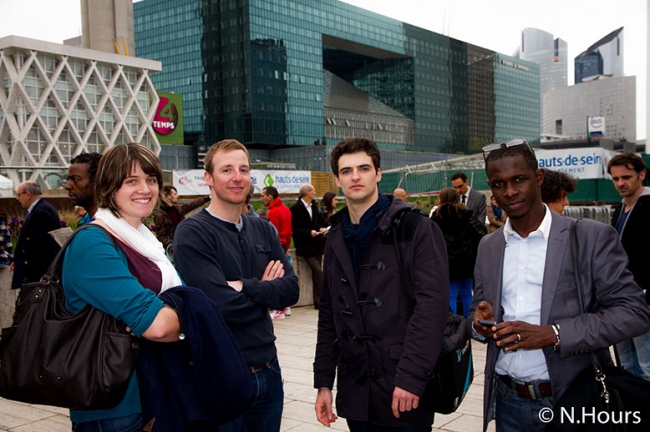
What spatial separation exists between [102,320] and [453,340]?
5.12 ft

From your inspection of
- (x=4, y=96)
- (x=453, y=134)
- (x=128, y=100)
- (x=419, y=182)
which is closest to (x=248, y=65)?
(x=128, y=100)

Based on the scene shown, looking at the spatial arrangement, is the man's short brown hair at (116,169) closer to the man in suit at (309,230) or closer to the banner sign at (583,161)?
the man in suit at (309,230)

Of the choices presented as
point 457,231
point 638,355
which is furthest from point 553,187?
point 457,231

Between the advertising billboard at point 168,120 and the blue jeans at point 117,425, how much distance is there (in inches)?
3554

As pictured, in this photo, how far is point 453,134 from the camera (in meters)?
136

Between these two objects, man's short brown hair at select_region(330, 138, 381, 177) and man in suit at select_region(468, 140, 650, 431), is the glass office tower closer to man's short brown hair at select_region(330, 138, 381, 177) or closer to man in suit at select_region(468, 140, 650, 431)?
man's short brown hair at select_region(330, 138, 381, 177)

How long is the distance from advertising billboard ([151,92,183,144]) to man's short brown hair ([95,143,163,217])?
8983cm

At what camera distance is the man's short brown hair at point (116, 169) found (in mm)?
2355

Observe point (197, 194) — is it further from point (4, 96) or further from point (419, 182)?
point (4, 96)

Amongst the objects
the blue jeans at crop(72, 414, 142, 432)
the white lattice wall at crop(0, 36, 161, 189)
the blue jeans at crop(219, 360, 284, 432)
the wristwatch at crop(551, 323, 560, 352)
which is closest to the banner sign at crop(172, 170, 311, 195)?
the blue jeans at crop(219, 360, 284, 432)

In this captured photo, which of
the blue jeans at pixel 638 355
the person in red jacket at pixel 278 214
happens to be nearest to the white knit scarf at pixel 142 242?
the blue jeans at pixel 638 355

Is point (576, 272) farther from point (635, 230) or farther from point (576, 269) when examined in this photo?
point (635, 230)

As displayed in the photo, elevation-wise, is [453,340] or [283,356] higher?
[453,340]

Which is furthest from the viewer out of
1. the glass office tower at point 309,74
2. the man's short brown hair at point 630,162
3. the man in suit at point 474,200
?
the glass office tower at point 309,74
